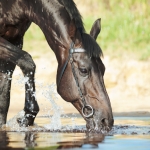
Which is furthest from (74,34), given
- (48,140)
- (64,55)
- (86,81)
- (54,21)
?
(48,140)

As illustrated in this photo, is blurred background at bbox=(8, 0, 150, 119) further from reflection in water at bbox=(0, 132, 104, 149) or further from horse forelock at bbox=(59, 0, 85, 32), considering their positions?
reflection in water at bbox=(0, 132, 104, 149)

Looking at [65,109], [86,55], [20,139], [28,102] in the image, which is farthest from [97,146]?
[65,109]

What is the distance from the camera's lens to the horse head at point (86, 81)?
7934 mm

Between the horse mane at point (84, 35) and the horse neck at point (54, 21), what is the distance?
2.8 inches

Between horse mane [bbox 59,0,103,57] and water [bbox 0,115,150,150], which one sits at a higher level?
horse mane [bbox 59,0,103,57]

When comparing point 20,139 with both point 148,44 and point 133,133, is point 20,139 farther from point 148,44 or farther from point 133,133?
point 148,44

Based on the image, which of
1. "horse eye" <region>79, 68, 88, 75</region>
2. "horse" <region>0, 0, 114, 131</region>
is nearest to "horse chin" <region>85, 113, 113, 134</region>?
"horse" <region>0, 0, 114, 131</region>

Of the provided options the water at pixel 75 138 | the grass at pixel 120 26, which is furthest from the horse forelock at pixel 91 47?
the grass at pixel 120 26

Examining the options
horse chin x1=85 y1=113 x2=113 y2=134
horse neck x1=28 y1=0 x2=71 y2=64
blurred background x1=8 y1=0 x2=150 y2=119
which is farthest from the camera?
blurred background x1=8 y1=0 x2=150 y2=119

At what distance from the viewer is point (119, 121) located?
1017cm

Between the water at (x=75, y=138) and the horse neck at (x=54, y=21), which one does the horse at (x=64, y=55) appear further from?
the water at (x=75, y=138)

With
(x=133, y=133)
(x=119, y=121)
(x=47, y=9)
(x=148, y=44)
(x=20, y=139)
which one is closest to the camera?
(x=20, y=139)

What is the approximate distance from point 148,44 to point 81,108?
207 inches

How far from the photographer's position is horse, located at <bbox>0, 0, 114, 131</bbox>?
799cm
